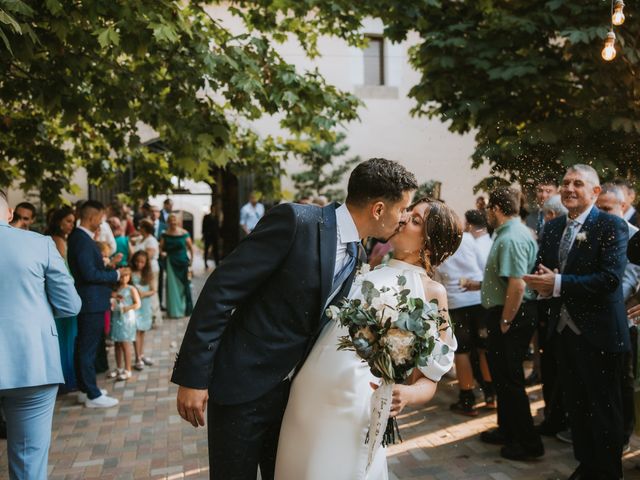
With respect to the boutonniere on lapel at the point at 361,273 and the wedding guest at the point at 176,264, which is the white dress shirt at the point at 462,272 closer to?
the boutonniere on lapel at the point at 361,273

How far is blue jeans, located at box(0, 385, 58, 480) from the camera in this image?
3.48m

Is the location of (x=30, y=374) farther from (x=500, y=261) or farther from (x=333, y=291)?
(x=500, y=261)

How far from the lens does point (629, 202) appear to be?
5582 millimetres

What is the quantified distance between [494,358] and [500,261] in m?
0.81

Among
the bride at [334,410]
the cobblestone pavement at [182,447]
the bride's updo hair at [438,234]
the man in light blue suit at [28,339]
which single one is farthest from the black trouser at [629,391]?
the man in light blue suit at [28,339]

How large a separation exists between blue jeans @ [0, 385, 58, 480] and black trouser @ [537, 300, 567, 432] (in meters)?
3.76

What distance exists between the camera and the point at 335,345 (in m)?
2.54

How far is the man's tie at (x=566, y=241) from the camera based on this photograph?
411 centimetres

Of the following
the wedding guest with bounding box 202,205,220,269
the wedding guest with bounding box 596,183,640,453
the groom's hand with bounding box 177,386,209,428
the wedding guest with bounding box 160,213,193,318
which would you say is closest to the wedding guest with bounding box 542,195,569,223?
the wedding guest with bounding box 596,183,640,453

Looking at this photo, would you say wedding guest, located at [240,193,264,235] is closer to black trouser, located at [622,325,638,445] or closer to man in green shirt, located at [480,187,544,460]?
man in green shirt, located at [480,187,544,460]

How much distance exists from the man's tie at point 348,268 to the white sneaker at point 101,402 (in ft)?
15.0

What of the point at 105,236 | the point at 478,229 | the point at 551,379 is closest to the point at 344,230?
the point at 551,379

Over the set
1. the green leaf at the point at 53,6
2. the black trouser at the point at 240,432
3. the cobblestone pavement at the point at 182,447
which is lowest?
the cobblestone pavement at the point at 182,447

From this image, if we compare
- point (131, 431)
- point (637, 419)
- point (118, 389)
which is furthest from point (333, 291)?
point (118, 389)
